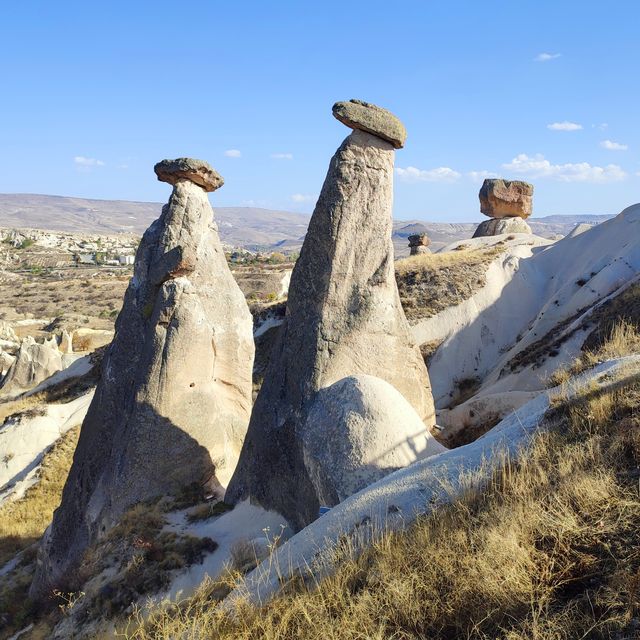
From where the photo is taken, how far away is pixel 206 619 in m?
3.37

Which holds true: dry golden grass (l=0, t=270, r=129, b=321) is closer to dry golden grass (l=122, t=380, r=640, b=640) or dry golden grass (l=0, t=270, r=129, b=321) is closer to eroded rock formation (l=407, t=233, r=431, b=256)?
eroded rock formation (l=407, t=233, r=431, b=256)

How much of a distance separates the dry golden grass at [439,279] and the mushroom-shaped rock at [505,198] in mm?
7155

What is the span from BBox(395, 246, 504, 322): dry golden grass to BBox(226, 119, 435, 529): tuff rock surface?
35.2 feet

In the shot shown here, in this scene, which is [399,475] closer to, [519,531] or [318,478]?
[318,478]

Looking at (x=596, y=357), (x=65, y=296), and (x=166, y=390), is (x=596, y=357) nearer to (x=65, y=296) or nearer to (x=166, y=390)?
(x=166, y=390)

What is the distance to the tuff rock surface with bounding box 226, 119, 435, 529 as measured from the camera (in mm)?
6539

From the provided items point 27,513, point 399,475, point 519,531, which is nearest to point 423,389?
point 399,475

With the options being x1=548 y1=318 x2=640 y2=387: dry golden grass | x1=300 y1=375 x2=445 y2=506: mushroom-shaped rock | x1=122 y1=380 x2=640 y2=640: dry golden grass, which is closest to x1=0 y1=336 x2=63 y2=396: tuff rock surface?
x1=300 y1=375 x2=445 y2=506: mushroom-shaped rock

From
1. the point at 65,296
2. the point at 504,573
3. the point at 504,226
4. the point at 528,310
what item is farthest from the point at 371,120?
the point at 65,296

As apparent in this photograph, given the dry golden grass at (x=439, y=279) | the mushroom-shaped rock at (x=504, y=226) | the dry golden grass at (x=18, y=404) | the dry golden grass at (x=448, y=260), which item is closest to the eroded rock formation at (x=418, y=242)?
the mushroom-shaped rock at (x=504, y=226)

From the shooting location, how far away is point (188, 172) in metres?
8.34

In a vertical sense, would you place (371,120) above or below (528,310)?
above

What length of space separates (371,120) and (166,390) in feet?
13.3

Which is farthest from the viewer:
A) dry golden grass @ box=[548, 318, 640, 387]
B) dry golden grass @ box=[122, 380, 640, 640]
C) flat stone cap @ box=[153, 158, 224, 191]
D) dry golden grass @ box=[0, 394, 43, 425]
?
dry golden grass @ box=[0, 394, 43, 425]
